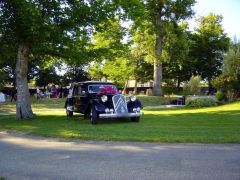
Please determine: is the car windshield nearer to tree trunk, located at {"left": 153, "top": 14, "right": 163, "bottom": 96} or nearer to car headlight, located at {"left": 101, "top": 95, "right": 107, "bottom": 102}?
car headlight, located at {"left": 101, "top": 95, "right": 107, "bottom": 102}

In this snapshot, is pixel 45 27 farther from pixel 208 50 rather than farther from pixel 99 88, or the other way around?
pixel 208 50

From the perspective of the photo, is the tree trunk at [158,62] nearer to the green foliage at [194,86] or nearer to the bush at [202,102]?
the green foliage at [194,86]

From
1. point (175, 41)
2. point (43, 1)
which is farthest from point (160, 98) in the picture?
point (43, 1)

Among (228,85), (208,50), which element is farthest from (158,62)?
(208,50)

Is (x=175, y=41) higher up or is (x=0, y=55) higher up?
(x=175, y=41)

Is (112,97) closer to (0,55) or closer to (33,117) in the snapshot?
(33,117)

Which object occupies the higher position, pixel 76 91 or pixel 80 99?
pixel 76 91

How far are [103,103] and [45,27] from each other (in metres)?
4.59

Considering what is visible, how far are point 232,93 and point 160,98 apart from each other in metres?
7.60

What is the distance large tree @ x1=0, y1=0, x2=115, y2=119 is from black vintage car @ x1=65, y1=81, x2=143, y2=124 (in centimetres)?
215

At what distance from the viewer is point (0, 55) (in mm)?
22953

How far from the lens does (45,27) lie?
18.2 m

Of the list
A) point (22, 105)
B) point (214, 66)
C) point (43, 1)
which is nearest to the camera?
point (43, 1)

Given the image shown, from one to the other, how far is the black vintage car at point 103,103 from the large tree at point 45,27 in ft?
7.06
